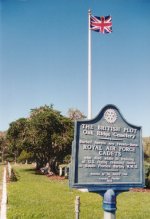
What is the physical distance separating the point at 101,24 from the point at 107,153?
36.0 feet

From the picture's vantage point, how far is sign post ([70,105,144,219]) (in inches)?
320

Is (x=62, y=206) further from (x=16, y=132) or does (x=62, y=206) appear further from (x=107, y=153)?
(x=16, y=132)

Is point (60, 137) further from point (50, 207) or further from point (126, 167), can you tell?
point (126, 167)

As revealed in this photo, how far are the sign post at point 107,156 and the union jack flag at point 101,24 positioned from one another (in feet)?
31.9

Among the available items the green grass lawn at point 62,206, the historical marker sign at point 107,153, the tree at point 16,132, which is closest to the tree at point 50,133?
the tree at point 16,132

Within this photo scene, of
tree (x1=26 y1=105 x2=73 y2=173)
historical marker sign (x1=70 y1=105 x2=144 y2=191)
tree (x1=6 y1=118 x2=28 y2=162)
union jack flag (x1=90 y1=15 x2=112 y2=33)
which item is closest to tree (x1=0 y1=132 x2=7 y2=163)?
tree (x1=6 y1=118 x2=28 y2=162)

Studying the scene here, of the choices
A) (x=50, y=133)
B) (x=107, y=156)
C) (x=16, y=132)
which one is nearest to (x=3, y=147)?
(x=16, y=132)

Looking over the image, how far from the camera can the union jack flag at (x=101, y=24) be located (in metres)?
17.7

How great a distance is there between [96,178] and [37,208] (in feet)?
18.3

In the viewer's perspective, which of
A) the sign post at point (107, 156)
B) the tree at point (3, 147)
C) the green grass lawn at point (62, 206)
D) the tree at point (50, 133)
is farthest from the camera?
the tree at point (3, 147)

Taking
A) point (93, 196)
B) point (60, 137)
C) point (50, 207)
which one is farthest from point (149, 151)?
point (50, 207)

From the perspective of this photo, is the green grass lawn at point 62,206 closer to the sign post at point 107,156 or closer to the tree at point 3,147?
the sign post at point 107,156

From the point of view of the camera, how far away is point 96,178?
825cm

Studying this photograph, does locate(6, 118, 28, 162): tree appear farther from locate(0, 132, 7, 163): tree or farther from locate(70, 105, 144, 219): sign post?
locate(0, 132, 7, 163): tree
